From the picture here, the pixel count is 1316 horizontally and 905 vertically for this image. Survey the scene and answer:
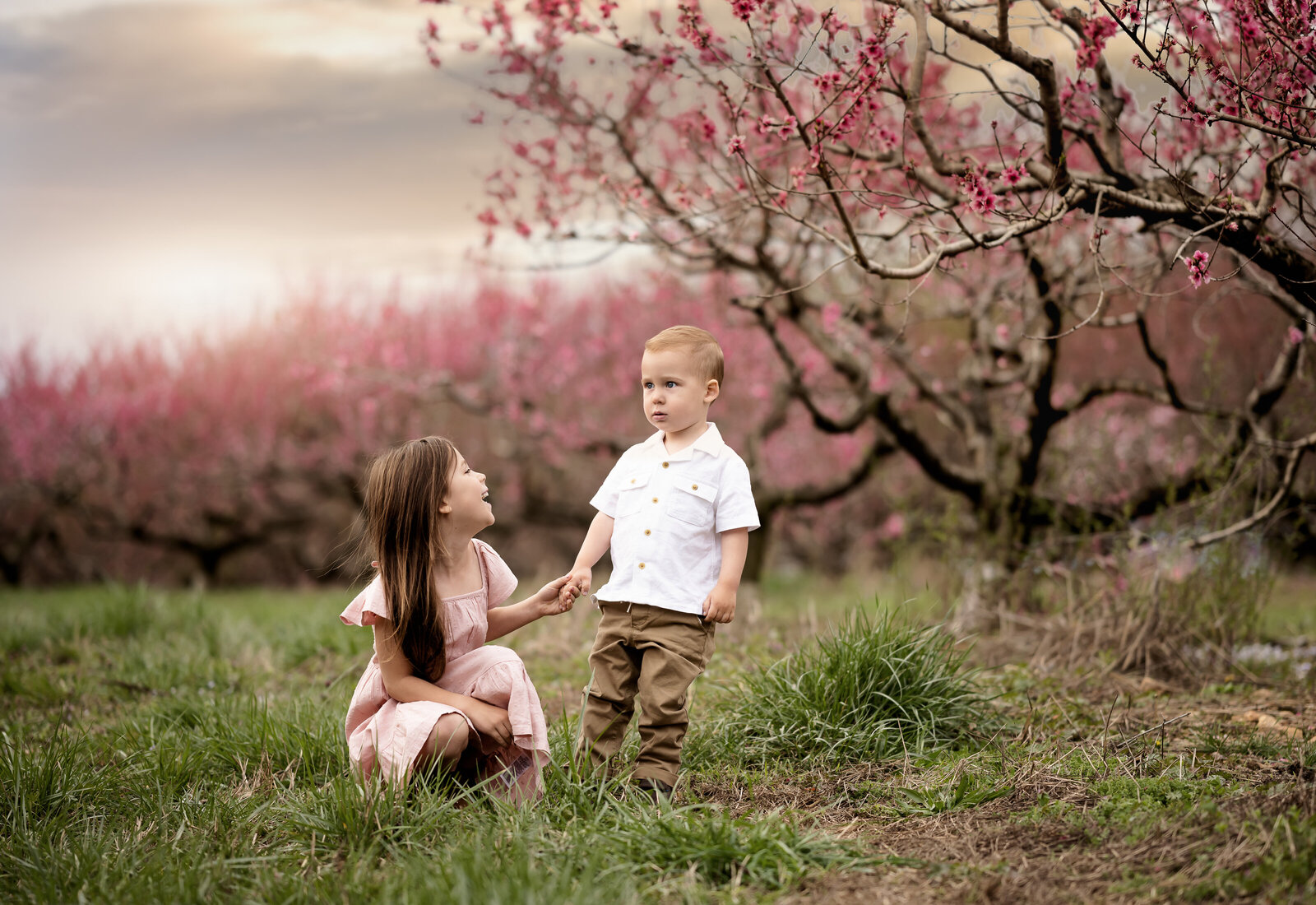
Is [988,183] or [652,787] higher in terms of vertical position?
[988,183]

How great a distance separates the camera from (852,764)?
3.14 metres

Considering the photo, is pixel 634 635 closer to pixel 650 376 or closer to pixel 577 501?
pixel 650 376

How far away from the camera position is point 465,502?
294 centimetres

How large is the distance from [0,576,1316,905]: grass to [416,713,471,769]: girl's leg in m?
0.10

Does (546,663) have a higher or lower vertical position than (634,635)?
lower

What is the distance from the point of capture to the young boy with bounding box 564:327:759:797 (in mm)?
2869

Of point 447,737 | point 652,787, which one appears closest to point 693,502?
point 652,787

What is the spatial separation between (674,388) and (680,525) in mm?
394

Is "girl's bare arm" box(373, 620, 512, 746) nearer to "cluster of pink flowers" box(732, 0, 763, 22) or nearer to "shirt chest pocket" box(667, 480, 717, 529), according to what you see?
"shirt chest pocket" box(667, 480, 717, 529)

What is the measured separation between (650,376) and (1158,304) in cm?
723

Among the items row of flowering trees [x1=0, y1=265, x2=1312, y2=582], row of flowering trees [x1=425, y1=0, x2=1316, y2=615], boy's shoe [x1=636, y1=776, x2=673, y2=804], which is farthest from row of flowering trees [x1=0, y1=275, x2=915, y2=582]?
boy's shoe [x1=636, y1=776, x2=673, y2=804]

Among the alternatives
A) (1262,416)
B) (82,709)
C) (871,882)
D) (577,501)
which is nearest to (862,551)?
(577,501)

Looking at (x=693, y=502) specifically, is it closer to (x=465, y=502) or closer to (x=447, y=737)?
(x=465, y=502)

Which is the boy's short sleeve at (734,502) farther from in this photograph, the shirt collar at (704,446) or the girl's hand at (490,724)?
the girl's hand at (490,724)
